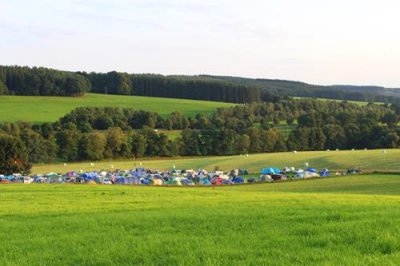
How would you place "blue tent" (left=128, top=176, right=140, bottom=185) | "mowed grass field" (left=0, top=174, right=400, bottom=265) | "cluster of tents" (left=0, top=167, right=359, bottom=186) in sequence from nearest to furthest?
"mowed grass field" (left=0, top=174, right=400, bottom=265) < "cluster of tents" (left=0, top=167, right=359, bottom=186) < "blue tent" (left=128, top=176, right=140, bottom=185)

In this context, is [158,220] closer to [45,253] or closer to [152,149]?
[45,253]

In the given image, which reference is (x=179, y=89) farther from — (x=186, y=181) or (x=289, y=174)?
(x=186, y=181)

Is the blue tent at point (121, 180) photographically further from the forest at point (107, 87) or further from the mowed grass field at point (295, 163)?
the forest at point (107, 87)

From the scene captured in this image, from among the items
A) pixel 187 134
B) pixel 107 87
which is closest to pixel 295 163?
pixel 187 134

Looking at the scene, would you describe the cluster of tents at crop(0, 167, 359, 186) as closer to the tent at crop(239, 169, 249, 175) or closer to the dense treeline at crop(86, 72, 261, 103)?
the tent at crop(239, 169, 249, 175)

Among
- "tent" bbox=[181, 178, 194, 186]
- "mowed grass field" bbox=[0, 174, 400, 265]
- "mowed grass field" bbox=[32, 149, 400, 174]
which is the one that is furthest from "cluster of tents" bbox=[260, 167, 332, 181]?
"mowed grass field" bbox=[0, 174, 400, 265]

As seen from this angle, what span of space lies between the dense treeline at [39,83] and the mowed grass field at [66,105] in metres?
4.90

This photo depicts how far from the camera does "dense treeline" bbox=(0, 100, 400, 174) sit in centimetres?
10931

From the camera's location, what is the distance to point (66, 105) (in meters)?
153

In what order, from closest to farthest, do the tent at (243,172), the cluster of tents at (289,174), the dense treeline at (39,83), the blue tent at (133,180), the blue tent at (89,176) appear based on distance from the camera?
the cluster of tents at (289,174) → the blue tent at (133,180) → the blue tent at (89,176) → the tent at (243,172) → the dense treeline at (39,83)

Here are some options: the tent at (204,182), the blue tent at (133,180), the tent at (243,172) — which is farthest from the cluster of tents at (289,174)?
the blue tent at (133,180)

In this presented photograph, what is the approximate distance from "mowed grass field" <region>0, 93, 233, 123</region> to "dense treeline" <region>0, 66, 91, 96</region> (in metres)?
4.90

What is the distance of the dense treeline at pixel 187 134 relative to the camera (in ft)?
359

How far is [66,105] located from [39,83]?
73.4ft
